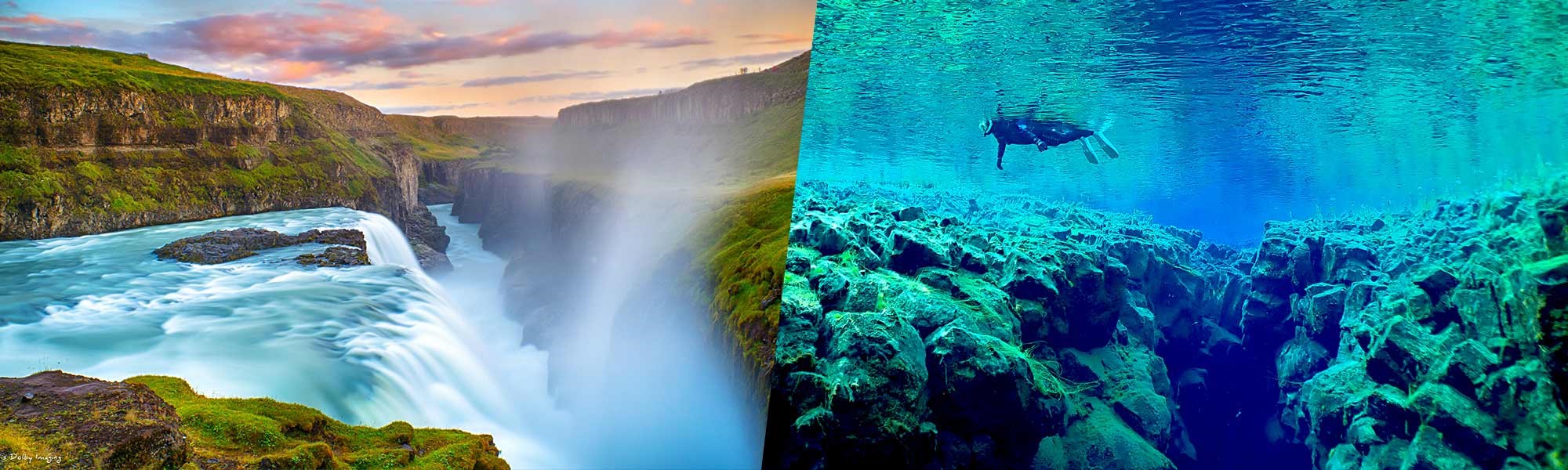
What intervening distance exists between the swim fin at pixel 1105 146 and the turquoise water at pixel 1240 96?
39 millimetres

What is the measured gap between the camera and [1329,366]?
2912mm

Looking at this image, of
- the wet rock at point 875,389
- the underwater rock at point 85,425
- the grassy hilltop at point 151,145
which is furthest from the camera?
the wet rock at point 875,389

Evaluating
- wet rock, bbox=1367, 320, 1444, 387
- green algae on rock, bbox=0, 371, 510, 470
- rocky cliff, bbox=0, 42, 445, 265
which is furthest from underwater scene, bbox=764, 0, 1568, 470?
rocky cliff, bbox=0, 42, 445, 265

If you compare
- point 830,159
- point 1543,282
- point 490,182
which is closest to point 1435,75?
point 1543,282

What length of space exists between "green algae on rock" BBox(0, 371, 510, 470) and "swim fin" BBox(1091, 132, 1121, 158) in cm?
362

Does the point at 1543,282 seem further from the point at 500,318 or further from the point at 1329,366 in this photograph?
the point at 500,318

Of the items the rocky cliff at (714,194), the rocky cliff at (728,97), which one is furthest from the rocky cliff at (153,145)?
the rocky cliff at (728,97)

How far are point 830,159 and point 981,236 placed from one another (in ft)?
4.21

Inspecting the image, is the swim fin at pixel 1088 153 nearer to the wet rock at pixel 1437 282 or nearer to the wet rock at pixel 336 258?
the wet rock at pixel 1437 282

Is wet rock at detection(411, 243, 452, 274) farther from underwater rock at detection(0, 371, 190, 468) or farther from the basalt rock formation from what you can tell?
the basalt rock formation

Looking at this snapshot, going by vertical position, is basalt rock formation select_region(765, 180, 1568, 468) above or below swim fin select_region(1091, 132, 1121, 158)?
below

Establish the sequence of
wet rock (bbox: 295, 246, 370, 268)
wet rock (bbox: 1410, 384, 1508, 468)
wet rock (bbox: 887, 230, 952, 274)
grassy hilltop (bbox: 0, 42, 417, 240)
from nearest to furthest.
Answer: grassy hilltop (bbox: 0, 42, 417, 240) < wet rock (bbox: 1410, 384, 1508, 468) < wet rock (bbox: 295, 246, 370, 268) < wet rock (bbox: 887, 230, 952, 274)

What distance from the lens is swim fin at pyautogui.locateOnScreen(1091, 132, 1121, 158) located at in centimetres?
358

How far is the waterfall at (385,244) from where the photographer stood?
324cm
